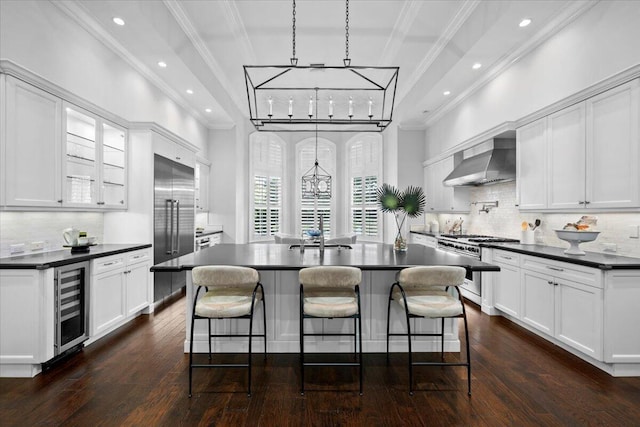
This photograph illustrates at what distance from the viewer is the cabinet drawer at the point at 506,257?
3803mm

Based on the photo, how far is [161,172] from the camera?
182 inches

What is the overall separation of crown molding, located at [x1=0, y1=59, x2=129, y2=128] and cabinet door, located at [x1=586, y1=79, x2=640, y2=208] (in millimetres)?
5220

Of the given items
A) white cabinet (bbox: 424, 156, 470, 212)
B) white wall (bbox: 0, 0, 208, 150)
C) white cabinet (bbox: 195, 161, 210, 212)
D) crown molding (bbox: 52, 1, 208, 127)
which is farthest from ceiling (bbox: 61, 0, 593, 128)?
white cabinet (bbox: 195, 161, 210, 212)

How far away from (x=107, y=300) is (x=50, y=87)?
2.21 m

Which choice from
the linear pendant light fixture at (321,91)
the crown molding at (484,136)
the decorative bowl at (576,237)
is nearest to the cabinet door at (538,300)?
the decorative bowl at (576,237)

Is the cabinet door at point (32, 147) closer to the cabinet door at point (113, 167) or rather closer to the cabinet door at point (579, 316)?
the cabinet door at point (113, 167)

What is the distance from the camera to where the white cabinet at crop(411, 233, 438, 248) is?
5941 mm

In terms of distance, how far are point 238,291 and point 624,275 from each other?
3.29m

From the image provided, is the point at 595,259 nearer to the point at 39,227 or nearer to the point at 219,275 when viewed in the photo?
the point at 219,275

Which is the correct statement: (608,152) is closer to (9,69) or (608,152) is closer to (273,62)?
(273,62)

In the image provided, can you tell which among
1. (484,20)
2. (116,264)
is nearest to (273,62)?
(484,20)

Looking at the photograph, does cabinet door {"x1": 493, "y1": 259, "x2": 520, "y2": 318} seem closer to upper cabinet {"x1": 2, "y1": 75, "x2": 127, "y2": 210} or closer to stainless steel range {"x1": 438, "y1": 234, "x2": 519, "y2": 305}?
stainless steel range {"x1": 438, "y1": 234, "x2": 519, "y2": 305}

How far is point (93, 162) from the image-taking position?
12.2 ft

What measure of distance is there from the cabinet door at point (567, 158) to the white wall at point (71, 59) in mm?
5396
